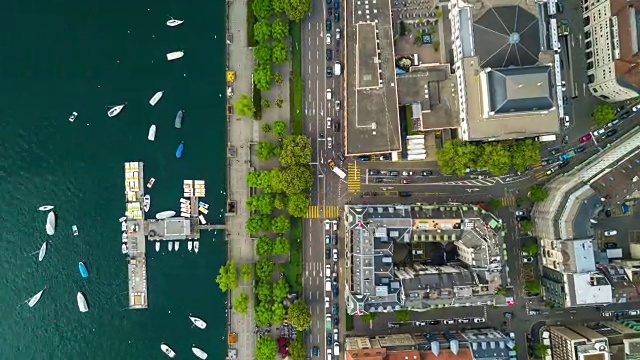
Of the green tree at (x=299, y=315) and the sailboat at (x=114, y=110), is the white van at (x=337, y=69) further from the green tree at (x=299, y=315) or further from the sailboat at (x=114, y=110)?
the green tree at (x=299, y=315)

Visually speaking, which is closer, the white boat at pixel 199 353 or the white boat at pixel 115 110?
the white boat at pixel 199 353

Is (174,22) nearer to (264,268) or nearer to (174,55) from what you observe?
(174,55)

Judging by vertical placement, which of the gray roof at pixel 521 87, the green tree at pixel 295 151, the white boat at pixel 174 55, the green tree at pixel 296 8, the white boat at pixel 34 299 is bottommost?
the white boat at pixel 34 299

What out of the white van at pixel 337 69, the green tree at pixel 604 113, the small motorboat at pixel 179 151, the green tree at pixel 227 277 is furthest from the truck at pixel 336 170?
the green tree at pixel 604 113

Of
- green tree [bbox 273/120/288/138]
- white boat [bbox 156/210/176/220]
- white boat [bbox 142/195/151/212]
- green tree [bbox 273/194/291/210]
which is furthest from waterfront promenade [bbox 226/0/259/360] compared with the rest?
white boat [bbox 142/195/151/212]

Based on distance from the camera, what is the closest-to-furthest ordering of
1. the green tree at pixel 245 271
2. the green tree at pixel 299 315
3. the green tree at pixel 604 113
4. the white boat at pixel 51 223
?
1. the green tree at pixel 299 315
2. the green tree at pixel 604 113
3. the green tree at pixel 245 271
4. the white boat at pixel 51 223

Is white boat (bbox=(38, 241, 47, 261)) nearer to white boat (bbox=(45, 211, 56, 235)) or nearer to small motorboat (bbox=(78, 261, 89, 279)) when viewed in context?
white boat (bbox=(45, 211, 56, 235))
